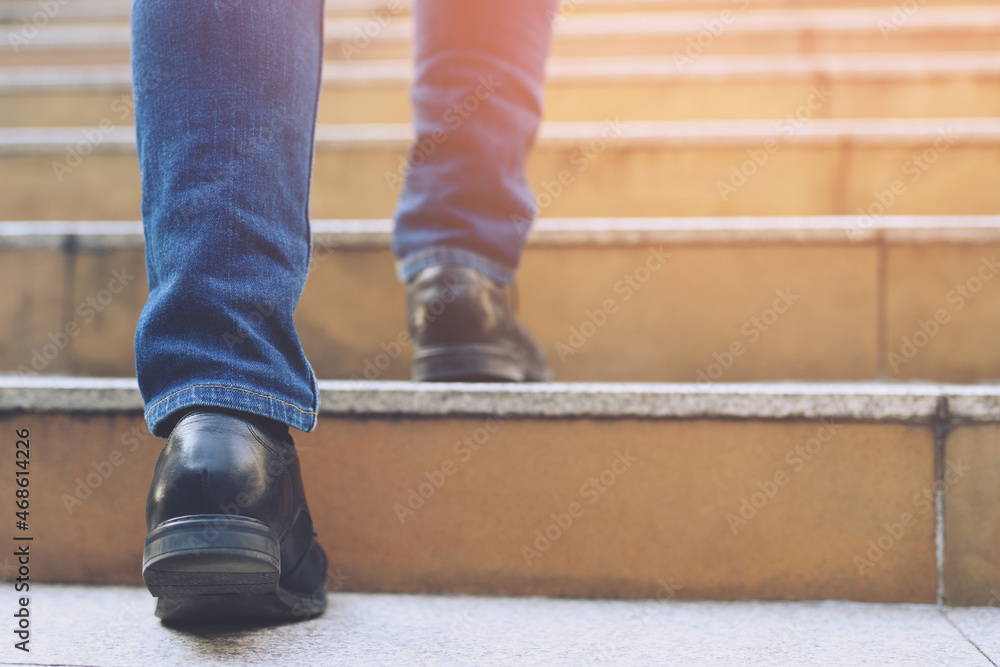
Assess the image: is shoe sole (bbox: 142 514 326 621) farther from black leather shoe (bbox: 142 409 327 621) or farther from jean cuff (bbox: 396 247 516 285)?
jean cuff (bbox: 396 247 516 285)

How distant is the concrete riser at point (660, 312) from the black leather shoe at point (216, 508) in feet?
1.90

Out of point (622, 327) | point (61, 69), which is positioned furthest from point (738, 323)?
point (61, 69)

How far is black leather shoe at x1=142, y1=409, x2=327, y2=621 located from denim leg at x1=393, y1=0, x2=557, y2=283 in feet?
1.26

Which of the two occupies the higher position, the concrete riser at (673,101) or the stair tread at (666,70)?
the stair tread at (666,70)

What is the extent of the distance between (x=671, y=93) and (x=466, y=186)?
1.07m

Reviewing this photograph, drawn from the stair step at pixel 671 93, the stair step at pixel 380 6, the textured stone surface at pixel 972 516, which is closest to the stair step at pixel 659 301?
the textured stone surface at pixel 972 516

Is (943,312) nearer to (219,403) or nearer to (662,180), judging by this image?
(662,180)

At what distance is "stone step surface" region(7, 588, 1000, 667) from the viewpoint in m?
0.59

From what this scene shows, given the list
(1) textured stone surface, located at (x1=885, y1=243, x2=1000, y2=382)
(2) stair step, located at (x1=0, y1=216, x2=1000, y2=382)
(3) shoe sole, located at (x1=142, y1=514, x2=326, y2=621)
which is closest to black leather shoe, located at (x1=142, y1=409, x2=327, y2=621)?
(3) shoe sole, located at (x1=142, y1=514, x2=326, y2=621)

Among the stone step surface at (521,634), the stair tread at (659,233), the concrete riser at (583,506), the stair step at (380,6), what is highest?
the stair step at (380,6)

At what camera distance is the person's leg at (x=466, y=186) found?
0.89 m

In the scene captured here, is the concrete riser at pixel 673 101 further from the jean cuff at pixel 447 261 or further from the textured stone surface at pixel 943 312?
the jean cuff at pixel 447 261

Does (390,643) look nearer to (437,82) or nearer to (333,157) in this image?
(437,82)

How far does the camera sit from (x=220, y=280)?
1.79 feet
